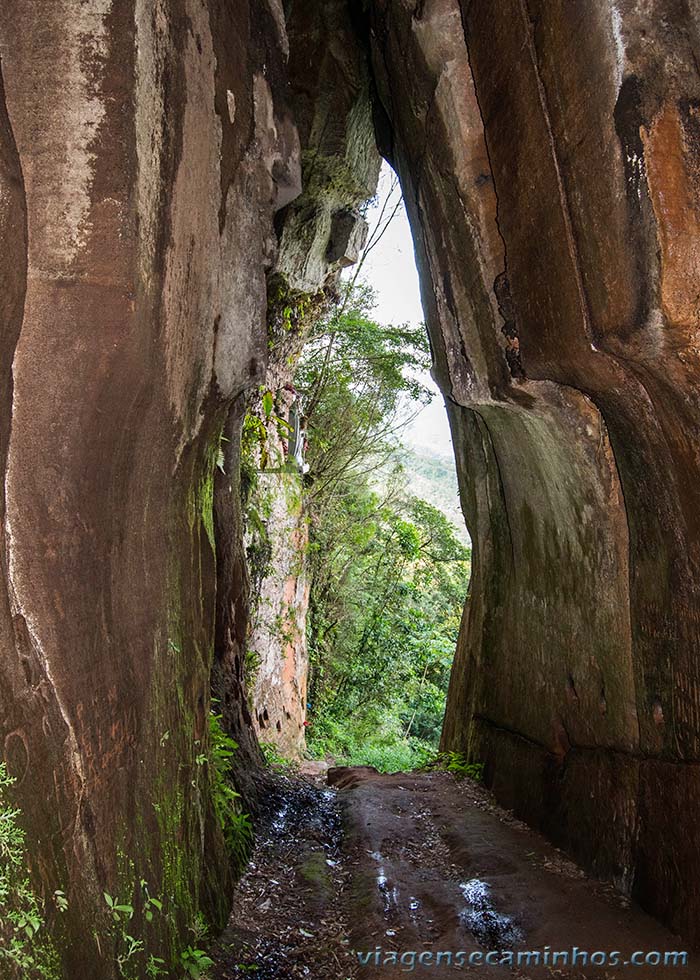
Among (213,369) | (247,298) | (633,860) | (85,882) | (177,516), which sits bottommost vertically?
(633,860)

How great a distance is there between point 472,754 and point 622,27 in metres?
6.11

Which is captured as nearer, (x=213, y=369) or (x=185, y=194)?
(x=185, y=194)

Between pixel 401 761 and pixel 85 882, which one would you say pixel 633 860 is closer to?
pixel 85 882

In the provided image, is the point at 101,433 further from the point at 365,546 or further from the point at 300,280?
the point at 365,546

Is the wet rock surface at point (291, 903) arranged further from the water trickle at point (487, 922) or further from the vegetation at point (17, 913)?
the vegetation at point (17, 913)

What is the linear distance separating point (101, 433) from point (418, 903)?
3396 mm

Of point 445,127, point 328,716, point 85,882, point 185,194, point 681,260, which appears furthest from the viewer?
point 328,716

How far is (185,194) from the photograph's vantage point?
3.42 meters

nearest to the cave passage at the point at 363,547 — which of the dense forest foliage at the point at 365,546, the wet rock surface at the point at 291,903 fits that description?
the dense forest foliage at the point at 365,546

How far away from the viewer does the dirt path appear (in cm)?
359

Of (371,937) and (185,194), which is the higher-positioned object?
(185,194)

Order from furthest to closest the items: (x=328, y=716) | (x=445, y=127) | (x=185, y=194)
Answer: (x=328, y=716) → (x=445, y=127) → (x=185, y=194)

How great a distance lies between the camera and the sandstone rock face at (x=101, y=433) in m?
2.45

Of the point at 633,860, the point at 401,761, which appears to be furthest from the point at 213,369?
the point at 401,761
